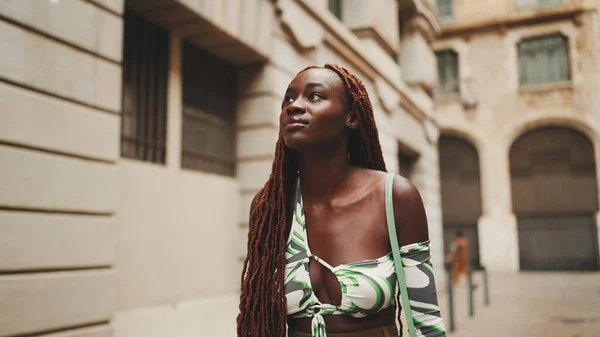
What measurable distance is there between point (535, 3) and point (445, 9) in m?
3.56

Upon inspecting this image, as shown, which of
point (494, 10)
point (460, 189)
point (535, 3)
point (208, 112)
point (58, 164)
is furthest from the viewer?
point (460, 189)

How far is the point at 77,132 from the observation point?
402 centimetres

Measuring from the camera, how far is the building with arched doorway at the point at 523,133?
2062 cm

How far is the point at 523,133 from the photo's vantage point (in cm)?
2145

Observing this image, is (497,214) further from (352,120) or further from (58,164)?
(352,120)

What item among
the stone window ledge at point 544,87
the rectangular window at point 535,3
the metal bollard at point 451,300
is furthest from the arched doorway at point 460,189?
the metal bollard at point 451,300

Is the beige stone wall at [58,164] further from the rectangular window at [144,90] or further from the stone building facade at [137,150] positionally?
the rectangular window at [144,90]

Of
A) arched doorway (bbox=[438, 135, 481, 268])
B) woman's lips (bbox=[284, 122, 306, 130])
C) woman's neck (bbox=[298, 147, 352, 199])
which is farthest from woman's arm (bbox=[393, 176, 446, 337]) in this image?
arched doorway (bbox=[438, 135, 481, 268])

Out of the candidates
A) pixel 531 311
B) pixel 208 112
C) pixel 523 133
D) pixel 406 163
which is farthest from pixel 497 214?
pixel 208 112

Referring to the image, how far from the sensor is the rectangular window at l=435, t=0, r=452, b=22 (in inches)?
909

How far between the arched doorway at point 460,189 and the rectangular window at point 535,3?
589 cm

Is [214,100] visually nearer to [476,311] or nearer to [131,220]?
[131,220]

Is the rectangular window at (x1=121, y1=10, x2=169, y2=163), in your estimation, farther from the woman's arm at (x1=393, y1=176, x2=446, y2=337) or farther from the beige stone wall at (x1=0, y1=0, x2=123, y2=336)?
the woman's arm at (x1=393, y1=176, x2=446, y2=337)

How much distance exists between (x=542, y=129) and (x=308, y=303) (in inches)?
857
